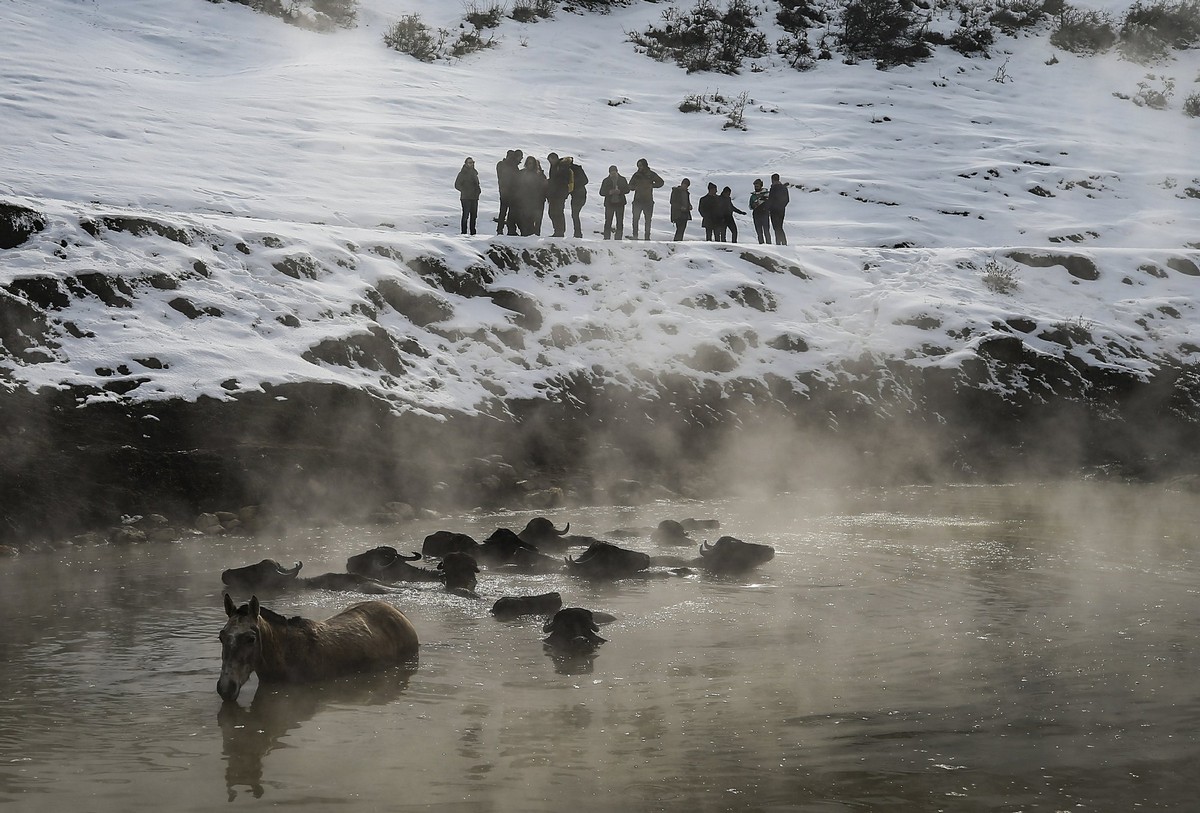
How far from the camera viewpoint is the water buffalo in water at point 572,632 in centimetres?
1027

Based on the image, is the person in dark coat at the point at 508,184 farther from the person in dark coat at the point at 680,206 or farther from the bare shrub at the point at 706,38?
the bare shrub at the point at 706,38

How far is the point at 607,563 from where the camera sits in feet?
46.2

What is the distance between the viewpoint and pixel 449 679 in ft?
31.0

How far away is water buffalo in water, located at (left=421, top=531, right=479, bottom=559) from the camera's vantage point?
15.0 m

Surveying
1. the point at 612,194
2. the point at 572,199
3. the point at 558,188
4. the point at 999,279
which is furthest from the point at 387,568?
the point at 999,279

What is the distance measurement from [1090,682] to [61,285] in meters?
18.8

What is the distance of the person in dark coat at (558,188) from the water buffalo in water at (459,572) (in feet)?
62.5

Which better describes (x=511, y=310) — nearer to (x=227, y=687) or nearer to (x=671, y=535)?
(x=671, y=535)

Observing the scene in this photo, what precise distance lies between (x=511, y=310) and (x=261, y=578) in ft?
49.8

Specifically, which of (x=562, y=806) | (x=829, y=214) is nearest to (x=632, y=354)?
(x=829, y=214)

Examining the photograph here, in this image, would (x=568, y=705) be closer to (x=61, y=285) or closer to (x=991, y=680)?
(x=991, y=680)

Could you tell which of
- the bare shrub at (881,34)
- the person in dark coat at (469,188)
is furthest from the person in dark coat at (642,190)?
the bare shrub at (881,34)

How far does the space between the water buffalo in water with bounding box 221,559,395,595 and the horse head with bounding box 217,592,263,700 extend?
4.13 m

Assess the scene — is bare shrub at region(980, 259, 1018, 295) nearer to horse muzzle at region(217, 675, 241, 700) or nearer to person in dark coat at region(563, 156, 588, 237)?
person in dark coat at region(563, 156, 588, 237)
